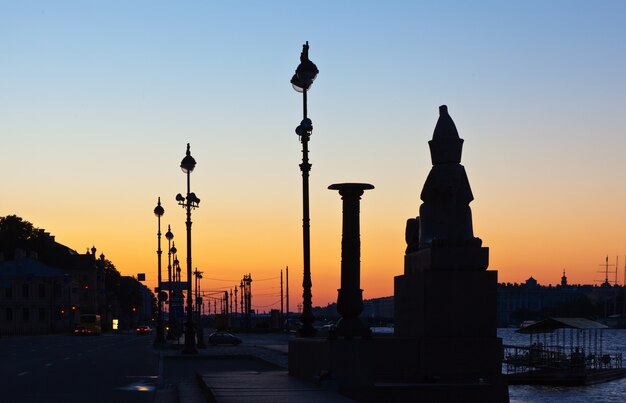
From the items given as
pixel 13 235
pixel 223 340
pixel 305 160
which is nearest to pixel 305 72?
pixel 305 160

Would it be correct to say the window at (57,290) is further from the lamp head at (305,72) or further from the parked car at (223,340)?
the lamp head at (305,72)

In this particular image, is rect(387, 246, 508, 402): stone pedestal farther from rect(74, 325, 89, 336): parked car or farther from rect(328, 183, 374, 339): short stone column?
rect(74, 325, 89, 336): parked car

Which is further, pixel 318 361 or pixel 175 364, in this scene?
pixel 175 364

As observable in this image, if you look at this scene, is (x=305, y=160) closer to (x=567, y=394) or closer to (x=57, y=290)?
(x=567, y=394)

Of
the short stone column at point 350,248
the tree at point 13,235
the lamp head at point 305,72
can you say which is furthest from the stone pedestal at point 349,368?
the tree at point 13,235

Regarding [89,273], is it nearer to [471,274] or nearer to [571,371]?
[571,371]

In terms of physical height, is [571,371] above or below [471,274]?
below

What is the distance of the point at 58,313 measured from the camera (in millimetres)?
151875

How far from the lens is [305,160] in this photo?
98.5 feet

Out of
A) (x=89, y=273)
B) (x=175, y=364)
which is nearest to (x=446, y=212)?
(x=175, y=364)

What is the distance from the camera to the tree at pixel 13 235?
15688 cm

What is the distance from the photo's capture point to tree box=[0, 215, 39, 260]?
15688cm

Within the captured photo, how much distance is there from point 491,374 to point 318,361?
11.0ft

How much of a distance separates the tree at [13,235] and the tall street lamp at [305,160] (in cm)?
13303
